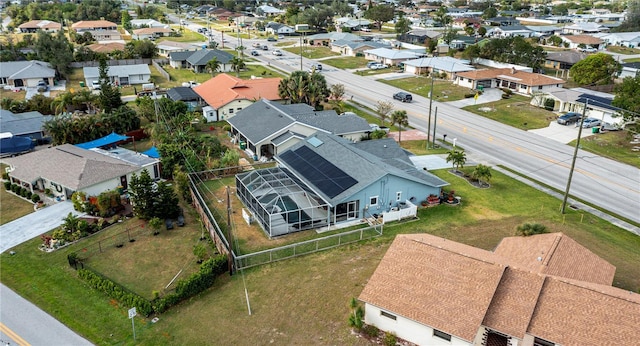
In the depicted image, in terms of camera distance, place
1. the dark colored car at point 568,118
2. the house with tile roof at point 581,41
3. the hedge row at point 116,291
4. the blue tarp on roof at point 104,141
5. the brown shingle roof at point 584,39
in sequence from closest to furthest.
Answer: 1. the hedge row at point 116,291
2. the blue tarp on roof at point 104,141
3. the dark colored car at point 568,118
4. the house with tile roof at point 581,41
5. the brown shingle roof at point 584,39

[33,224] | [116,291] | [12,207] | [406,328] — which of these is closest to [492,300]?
[406,328]

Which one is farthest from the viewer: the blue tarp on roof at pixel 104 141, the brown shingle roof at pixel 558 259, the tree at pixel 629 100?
the tree at pixel 629 100

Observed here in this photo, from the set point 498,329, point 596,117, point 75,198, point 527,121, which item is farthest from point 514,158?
point 75,198

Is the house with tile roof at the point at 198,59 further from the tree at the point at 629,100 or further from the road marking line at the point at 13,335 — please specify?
the road marking line at the point at 13,335

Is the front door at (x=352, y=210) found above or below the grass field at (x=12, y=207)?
above

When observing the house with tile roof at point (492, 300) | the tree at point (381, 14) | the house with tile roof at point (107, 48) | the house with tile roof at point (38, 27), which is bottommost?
the house with tile roof at point (492, 300)

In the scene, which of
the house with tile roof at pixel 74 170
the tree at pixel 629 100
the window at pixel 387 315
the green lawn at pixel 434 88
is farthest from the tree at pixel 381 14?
the window at pixel 387 315

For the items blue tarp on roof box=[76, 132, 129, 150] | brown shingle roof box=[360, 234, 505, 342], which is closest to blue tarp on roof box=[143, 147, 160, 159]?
blue tarp on roof box=[76, 132, 129, 150]

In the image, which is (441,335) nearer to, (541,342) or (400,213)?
(541,342)
